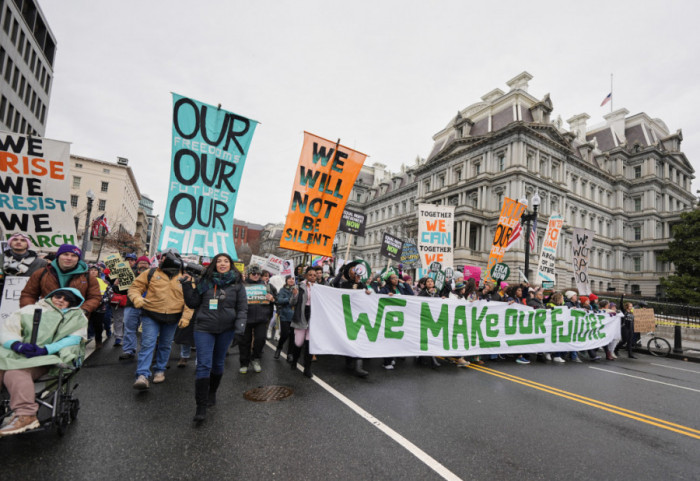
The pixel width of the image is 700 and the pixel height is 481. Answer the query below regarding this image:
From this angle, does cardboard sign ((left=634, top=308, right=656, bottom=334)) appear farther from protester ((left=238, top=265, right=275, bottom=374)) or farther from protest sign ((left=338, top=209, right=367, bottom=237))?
protester ((left=238, top=265, right=275, bottom=374))

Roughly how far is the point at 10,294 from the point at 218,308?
3.73m

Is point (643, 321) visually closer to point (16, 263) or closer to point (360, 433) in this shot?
point (360, 433)

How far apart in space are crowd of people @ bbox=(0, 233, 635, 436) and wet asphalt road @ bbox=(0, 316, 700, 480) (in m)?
0.38

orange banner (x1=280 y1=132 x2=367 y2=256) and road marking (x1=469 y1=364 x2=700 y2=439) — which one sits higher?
orange banner (x1=280 y1=132 x2=367 y2=256)

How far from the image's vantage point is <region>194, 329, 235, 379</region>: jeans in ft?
13.2

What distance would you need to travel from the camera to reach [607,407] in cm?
530

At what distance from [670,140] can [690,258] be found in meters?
35.3

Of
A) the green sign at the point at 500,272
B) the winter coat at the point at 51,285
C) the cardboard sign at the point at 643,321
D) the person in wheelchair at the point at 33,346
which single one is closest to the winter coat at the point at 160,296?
the winter coat at the point at 51,285

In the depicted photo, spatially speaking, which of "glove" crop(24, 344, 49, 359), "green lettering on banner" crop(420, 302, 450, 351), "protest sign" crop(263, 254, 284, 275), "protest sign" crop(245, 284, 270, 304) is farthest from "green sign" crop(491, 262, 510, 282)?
"glove" crop(24, 344, 49, 359)

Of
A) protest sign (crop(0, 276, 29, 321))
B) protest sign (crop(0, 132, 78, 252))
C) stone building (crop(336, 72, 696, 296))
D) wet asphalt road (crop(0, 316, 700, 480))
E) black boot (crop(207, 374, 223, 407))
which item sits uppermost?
stone building (crop(336, 72, 696, 296))

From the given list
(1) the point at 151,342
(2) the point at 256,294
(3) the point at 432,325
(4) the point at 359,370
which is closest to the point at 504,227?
(3) the point at 432,325

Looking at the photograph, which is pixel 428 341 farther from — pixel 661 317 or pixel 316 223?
pixel 661 317

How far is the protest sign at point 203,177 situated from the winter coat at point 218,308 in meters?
1.48

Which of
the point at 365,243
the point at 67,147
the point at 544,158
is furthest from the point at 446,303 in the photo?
the point at 365,243
